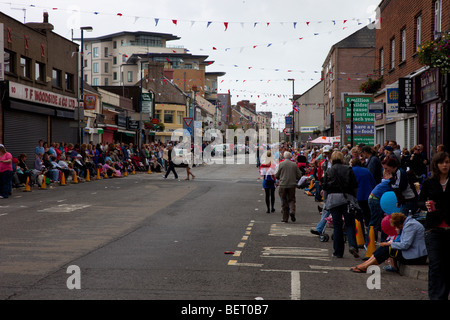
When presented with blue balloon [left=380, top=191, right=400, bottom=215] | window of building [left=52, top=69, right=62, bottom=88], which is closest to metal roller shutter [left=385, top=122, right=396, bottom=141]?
blue balloon [left=380, top=191, right=400, bottom=215]

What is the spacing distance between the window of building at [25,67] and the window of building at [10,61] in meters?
1.11

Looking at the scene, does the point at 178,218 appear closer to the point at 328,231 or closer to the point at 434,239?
the point at 328,231

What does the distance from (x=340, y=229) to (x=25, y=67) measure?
86.4 feet

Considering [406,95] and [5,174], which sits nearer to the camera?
[5,174]

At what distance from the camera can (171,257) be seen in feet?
28.8

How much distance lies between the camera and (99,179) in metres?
28.7

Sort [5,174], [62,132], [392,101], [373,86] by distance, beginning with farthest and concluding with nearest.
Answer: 1. [62,132]
2. [373,86]
3. [392,101]
4. [5,174]

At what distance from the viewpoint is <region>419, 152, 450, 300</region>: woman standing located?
6.02 metres

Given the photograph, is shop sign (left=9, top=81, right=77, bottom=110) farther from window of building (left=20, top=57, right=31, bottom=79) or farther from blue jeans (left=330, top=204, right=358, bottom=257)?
blue jeans (left=330, top=204, right=358, bottom=257)

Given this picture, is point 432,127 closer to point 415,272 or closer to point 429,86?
point 429,86

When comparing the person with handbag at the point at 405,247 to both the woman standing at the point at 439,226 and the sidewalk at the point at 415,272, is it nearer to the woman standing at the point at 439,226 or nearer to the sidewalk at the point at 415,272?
the sidewalk at the point at 415,272

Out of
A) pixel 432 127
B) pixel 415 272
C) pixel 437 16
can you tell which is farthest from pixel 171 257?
pixel 437 16

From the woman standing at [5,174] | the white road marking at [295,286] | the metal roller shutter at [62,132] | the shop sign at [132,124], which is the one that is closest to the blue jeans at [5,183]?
the woman standing at [5,174]

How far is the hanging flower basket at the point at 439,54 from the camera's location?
45.2ft
